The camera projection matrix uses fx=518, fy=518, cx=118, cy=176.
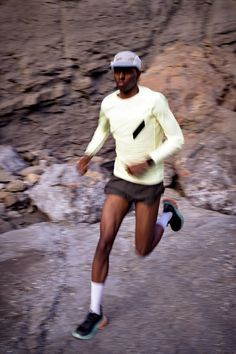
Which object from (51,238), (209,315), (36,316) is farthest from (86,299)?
(51,238)

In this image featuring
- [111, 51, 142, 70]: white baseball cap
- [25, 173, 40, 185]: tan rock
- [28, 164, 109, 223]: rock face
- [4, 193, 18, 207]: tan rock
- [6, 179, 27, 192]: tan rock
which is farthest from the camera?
[25, 173, 40, 185]: tan rock

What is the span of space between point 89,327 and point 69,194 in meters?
2.51

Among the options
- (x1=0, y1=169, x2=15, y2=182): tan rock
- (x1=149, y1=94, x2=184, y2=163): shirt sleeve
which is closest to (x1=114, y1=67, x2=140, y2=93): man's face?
(x1=149, y1=94, x2=184, y2=163): shirt sleeve

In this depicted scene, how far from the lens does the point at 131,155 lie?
3.24m

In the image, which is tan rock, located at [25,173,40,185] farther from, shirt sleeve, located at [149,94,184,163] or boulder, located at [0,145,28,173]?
shirt sleeve, located at [149,94,184,163]

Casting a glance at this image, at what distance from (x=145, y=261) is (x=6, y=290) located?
3.88ft

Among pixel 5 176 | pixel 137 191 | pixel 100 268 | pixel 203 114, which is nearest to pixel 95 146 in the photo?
pixel 137 191

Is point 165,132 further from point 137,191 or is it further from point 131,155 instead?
point 137,191

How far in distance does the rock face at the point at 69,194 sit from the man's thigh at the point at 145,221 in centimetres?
200

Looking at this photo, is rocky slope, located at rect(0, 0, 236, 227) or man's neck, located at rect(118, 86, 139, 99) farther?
rocky slope, located at rect(0, 0, 236, 227)

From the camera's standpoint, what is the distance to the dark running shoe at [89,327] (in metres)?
3.14

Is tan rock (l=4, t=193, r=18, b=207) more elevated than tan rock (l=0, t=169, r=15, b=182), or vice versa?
tan rock (l=0, t=169, r=15, b=182)

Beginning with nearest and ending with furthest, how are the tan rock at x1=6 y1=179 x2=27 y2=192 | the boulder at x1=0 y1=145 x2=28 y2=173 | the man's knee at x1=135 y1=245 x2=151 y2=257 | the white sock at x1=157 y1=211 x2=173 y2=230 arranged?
the man's knee at x1=135 y1=245 x2=151 y2=257 → the white sock at x1=157 y1=211 x2=173 y2=230 → the tan rock at x1=6 y1=179 x2=27 y2=192 → the boulder at x1=0 y1=145 x2=28 y2=173

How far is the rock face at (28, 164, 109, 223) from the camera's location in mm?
5383
